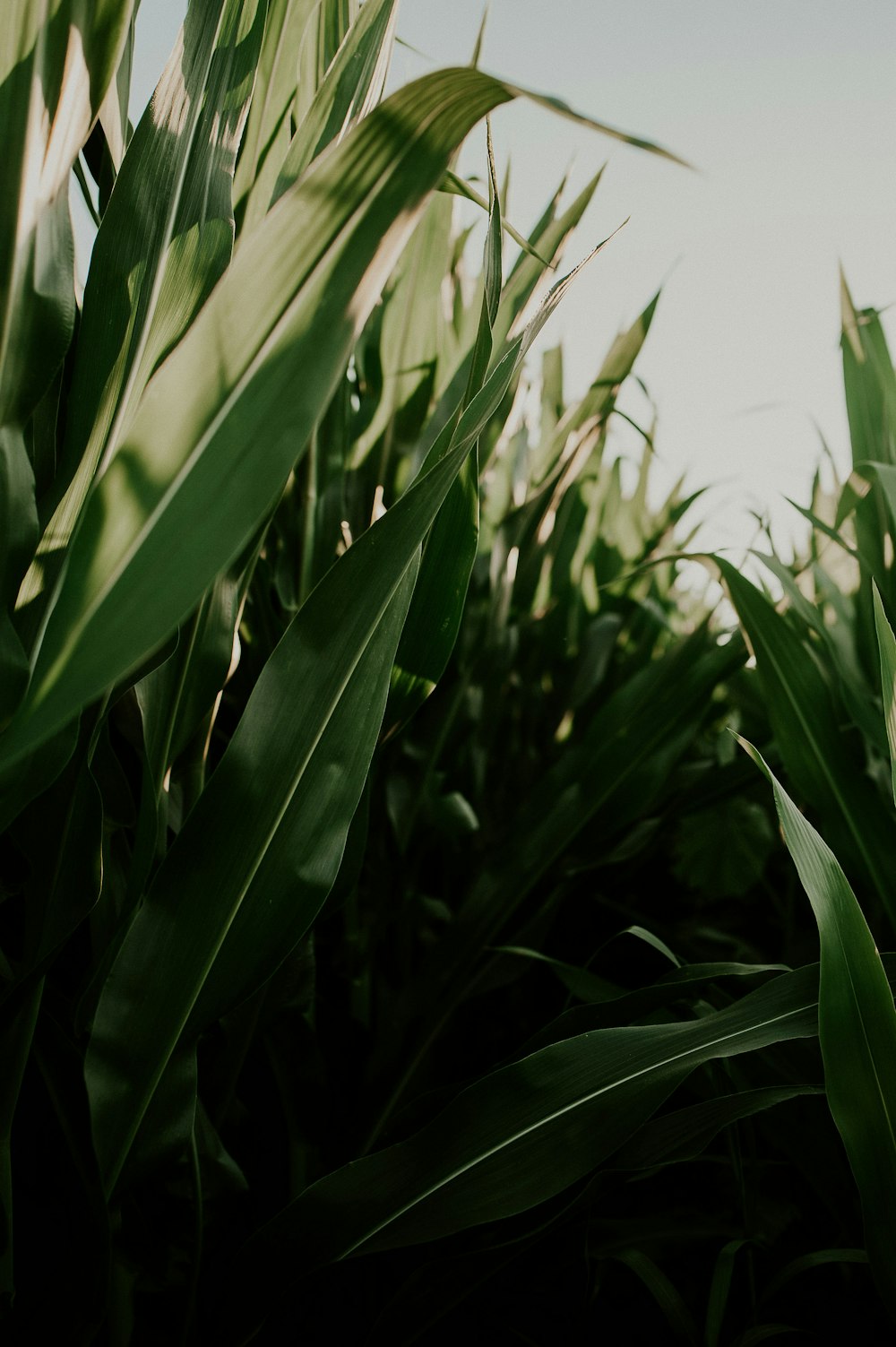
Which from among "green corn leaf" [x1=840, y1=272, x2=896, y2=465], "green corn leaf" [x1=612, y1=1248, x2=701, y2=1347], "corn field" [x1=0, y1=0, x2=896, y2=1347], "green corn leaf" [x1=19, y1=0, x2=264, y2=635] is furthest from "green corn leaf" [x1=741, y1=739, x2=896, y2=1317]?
"green corn leaf" [x1=840, y1=272, x2=896, y2=465]

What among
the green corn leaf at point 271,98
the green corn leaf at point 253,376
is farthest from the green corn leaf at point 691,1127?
the green corn leaf at point 271,98

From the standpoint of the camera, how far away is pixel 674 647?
56 centimetres

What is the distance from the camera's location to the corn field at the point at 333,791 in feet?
0.61

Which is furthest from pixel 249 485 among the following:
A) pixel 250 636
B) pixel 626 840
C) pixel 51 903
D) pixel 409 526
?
pixel 626 840

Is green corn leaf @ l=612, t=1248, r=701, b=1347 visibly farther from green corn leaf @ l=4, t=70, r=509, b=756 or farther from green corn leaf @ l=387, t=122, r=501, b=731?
green corn leaf @ l=4, t=70, r=509, b=756

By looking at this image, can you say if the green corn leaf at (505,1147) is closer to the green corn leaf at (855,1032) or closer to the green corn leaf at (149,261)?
the green corn leaf at (855,1032)

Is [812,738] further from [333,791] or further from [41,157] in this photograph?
[41,157]

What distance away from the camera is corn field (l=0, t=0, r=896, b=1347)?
186 millimetres

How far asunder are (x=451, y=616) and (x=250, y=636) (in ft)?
0.64

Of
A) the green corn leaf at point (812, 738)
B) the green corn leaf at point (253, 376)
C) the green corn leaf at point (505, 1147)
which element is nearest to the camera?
the green corn leaf at point (253, 376)

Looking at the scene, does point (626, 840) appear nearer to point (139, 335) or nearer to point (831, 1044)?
point (831, 1044)

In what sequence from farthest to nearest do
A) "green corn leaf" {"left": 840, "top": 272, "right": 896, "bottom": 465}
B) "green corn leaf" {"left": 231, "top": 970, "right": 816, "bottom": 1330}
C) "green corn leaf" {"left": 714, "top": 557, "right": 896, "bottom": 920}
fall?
1. "green corn leaf" {"left": 840, "top": 272, "right": 896, "bottom": 465}
2. "green corn leaf" {"left": 714, "top": 557, "right": 896, "bottom": 920}
3. "green corn leaf" {"left": 231, "top": 970, "right": 816, "bottom": 1330}

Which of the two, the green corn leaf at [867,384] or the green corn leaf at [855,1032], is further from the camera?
the green corn leaf at [867,384]

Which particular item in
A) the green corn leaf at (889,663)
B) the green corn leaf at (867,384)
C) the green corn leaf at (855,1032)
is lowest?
the green corn leaf at (855,1032)
